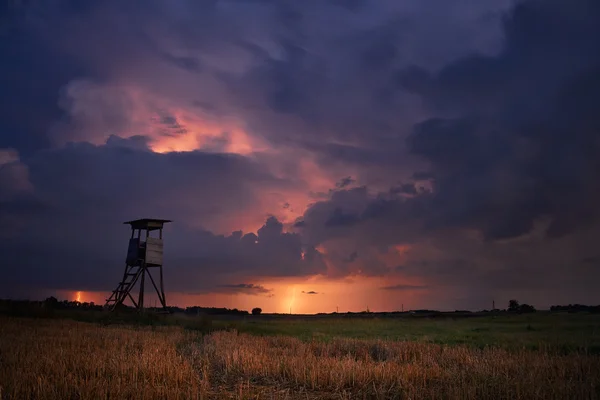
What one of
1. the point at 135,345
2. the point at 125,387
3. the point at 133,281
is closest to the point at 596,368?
the point at 125,387

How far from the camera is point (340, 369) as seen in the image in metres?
12.9

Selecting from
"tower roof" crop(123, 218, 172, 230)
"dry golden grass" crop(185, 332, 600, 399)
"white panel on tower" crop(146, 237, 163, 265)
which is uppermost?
"tower roof" crop(123, 218, 172, 230)

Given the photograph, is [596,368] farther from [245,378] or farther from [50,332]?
[50,332]

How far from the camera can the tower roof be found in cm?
5084

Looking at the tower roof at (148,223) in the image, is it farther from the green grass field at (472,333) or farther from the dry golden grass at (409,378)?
the dry golden grass at (409,378)

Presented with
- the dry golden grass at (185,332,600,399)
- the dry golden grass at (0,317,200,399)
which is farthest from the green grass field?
the dry golden grass at (0,317,200,399)

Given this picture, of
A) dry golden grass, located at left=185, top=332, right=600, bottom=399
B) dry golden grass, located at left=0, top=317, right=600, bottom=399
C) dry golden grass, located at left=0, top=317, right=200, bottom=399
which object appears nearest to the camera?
dry golden grass, located at left=0, top=317, right=200, bottom=399

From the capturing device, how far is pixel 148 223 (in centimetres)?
5091

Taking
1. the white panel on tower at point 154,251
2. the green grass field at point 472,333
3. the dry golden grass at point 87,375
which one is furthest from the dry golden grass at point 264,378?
the white panel on tower at point 154,251

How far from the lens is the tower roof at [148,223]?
50838 millimetres

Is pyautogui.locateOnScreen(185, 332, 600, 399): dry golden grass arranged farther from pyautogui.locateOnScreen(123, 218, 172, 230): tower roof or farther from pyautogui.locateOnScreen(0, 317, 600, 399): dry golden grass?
pyautogui.locateOnScreen(123, 218, 172, 230): tower roof

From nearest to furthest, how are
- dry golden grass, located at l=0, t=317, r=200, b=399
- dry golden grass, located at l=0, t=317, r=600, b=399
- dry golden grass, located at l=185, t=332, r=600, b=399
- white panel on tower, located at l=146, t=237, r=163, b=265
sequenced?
dry golden grass, located at l=0, t=317, r=200, b=399 → dry golden grass, located at l=0, t=317, r=600, b=399 → dry golden grass, located at l=185, t=332, r=600, b=399 → white panel on tower, located at l=146, t=237, r=163, b=265

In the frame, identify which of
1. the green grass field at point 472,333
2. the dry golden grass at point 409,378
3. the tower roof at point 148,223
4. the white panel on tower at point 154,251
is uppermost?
the tower roof at point 148,223

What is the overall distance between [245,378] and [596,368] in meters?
11.2
